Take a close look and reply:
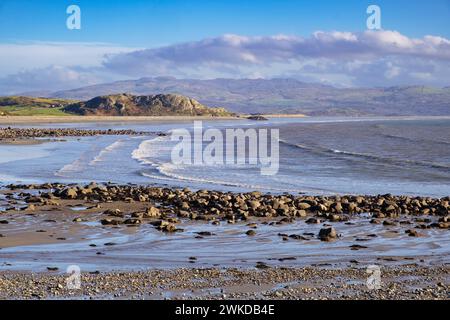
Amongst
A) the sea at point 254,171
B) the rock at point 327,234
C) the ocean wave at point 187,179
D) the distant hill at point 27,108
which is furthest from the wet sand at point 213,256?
the distant hill at point 27,108

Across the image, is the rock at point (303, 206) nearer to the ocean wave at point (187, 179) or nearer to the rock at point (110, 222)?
the ocean wave at point (187, 179)

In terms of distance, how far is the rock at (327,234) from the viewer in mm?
15961

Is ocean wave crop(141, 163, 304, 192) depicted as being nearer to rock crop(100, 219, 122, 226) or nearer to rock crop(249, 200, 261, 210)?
rock crop(249, 200, 261, 210)

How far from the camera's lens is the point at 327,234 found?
16.1 metres

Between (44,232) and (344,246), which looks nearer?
(344,246)

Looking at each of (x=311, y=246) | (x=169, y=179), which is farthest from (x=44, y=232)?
(x=169, y=179)

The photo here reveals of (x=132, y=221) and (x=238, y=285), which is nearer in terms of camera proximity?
(x=238, y=285)

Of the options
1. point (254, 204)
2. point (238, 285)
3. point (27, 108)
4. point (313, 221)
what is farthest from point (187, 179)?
point (27, 108)

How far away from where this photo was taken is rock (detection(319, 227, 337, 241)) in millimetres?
15961

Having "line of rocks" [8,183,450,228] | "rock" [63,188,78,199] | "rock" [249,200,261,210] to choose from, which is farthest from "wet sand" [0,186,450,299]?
"rock" [63,188,78,199]

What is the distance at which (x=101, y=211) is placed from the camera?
812 inches

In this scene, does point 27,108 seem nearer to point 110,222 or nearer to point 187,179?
point 187,179
